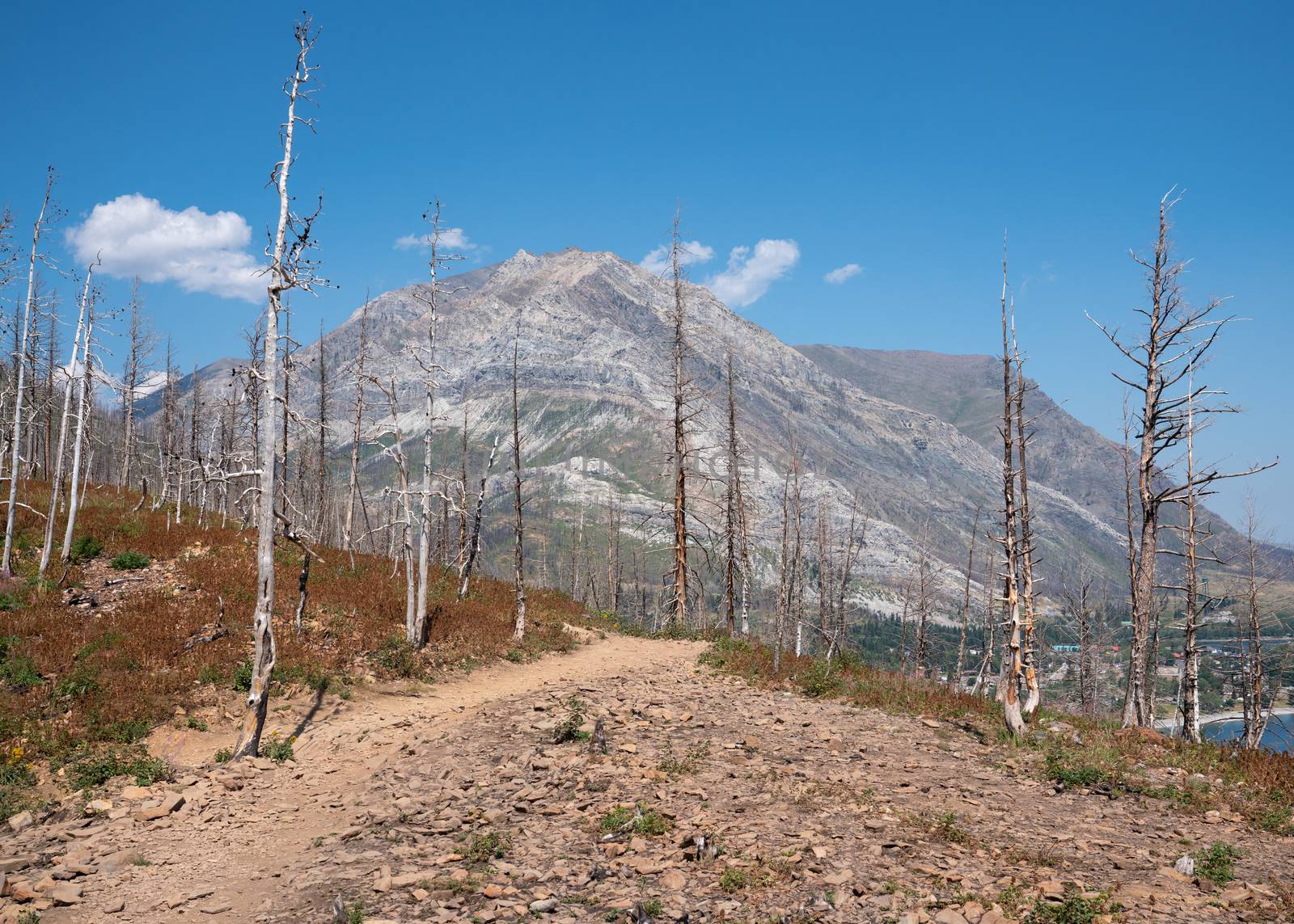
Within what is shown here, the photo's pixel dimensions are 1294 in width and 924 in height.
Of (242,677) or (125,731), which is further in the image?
(242,677)

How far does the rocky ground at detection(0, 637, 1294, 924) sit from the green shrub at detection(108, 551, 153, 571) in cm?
1109

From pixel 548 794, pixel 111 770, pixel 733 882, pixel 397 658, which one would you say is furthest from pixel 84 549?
pixel 733 882

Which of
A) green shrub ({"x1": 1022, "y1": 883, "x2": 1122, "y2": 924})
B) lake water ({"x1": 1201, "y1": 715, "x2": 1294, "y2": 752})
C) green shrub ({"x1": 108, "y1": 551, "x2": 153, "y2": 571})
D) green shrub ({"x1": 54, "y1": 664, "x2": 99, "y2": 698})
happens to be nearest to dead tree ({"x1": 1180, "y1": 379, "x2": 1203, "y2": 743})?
lake water ({"x1": 1201, "y1": 715, "x2": 1294, "y2": 752})

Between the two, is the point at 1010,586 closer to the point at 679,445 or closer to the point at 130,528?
the point at 679,445

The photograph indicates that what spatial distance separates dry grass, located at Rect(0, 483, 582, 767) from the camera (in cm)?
1442

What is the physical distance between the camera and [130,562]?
22219 mm

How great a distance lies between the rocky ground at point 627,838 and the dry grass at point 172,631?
311 cm

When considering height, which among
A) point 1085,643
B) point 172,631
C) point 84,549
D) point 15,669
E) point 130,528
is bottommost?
point 1085,643

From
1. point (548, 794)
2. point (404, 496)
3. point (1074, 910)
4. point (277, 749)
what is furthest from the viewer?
point (404, 496)

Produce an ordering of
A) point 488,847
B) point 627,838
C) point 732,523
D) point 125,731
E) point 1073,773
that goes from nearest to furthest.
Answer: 1. point 488,847
2. point 627,838
3. point 1073,773
4. point 125,731
5. point 732,523

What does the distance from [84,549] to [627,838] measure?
73.2 feet

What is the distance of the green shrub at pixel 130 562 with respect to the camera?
22.0 m

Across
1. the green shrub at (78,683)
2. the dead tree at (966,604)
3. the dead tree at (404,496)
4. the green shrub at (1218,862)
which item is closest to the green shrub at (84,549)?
the green shrub at (78,683)

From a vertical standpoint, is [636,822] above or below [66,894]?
above
